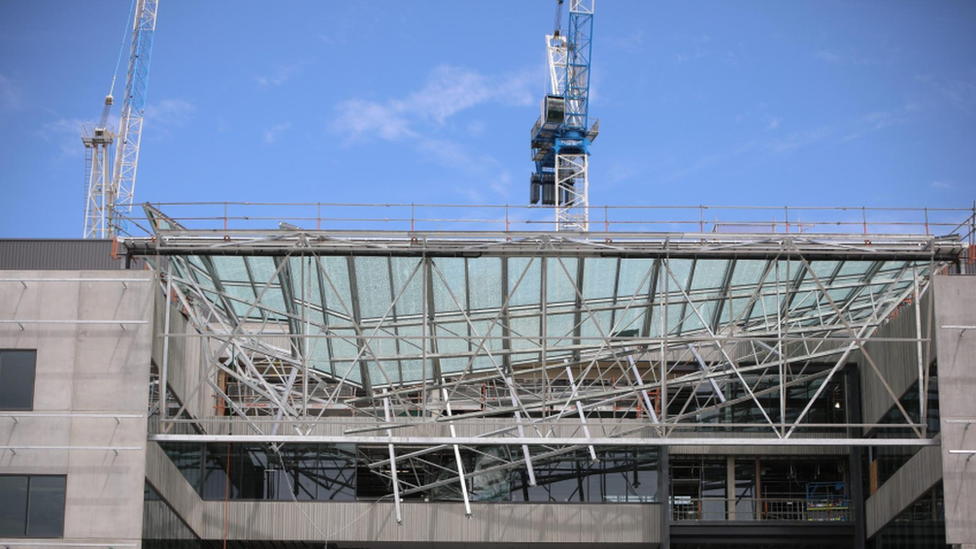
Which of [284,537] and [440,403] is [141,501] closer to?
[284,537]

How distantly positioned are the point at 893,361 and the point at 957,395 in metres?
5.11

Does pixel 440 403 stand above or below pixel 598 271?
below

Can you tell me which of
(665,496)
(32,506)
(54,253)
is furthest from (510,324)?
(32,506)

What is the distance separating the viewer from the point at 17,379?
35.7 metres

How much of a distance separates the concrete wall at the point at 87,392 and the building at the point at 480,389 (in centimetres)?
7

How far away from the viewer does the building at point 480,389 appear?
118 feet

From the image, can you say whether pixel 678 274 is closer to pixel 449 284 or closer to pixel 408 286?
pixel 449 284

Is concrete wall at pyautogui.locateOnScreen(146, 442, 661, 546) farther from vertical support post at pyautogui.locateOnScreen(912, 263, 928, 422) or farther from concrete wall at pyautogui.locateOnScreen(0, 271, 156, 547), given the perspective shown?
vertical support post at pyautogui.locateOnScreen(912, 263, 928, 422)

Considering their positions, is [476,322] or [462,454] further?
[462,454]

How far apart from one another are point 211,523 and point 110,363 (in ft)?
35.8

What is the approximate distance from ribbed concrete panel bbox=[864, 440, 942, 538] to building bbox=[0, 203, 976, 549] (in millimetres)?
149

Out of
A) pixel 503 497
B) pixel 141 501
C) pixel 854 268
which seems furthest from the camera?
pixel 503 497

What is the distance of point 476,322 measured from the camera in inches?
1722

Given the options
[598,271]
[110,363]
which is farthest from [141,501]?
[598,271]
